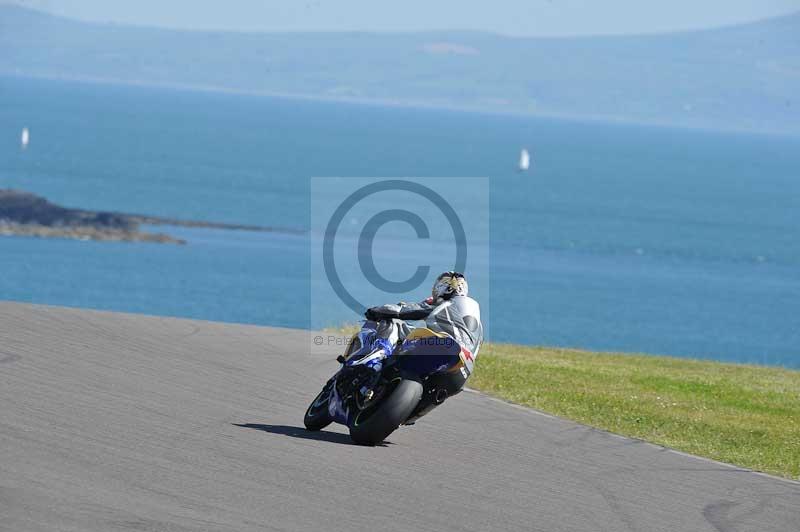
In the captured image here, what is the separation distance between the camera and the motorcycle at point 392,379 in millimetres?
11562

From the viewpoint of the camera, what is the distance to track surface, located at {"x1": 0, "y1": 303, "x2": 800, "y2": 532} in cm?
877

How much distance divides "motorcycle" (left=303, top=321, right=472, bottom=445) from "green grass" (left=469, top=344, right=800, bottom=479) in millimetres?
3409

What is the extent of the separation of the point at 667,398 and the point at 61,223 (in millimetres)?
101313

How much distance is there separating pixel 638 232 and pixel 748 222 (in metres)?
32.0

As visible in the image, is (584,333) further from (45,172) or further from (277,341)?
(45,172)

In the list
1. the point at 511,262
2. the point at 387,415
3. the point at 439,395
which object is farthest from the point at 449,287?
the point at 511,262

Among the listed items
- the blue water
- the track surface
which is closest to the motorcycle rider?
the track surface

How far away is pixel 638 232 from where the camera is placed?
15500cm

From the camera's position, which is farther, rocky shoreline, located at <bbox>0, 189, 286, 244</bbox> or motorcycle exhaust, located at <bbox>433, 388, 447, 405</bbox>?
rocky shoreline, located at <bbox>0, 189, 286, 244</bbox>

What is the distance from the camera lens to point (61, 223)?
114 m

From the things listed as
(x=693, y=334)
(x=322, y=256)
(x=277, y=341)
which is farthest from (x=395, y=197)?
(x=277, y=341)

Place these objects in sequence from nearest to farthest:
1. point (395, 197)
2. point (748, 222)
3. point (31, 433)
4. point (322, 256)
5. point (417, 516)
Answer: point (417, 516)
point (31, 433)
point (322, 256)
point (395, 197)
point (748, 222)

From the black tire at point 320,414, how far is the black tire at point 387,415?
0.50m

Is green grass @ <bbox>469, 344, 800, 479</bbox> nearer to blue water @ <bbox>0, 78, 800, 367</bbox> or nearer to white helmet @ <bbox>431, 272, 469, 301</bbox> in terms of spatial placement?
white helmet @ <bbox>431, 272, 469, 301</bbox>
